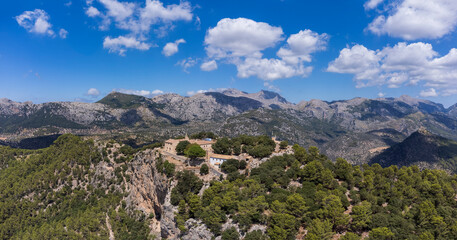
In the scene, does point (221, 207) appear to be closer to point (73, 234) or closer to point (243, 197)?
point (243, 197)

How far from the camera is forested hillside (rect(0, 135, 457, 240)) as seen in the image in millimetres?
52253

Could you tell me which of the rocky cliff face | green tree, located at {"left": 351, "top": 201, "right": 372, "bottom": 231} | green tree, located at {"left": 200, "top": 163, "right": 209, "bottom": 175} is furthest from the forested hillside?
green tree, located at {"left": 200, "top": 163, "right": 209, "bottom": 175}

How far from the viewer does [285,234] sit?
49.4 metres

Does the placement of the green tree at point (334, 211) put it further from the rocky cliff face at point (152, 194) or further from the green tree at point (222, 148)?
the green tree at point (222, 148)

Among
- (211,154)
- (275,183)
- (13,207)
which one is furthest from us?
(13,207)

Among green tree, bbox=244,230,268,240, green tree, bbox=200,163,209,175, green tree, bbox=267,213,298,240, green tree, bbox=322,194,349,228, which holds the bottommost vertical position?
green tree, bbox=244,230,268,240

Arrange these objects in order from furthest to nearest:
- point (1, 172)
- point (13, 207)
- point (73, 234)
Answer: point (1, 172)
point (13, 207)
point (73, 234)

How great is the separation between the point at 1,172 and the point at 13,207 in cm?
4365

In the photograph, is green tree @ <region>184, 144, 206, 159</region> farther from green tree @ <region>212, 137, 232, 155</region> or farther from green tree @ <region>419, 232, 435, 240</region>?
green tree @ <region>419, 232, 435, 240</region>

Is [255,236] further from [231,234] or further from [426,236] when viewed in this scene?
[426,236]

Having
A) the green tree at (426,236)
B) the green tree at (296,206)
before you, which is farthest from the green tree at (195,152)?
the green tree at (426,236)

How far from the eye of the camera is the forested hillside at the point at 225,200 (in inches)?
2057

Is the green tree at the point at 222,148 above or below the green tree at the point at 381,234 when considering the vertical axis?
above

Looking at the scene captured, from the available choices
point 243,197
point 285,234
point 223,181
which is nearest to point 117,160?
point 223,181
